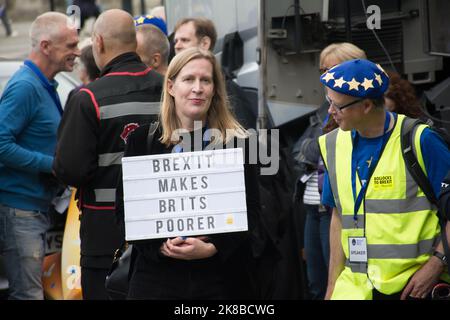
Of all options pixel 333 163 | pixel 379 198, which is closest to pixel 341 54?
pixel 333 163

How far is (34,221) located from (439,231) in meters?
3.17

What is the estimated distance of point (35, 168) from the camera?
6504mm

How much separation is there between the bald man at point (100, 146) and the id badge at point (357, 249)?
1.39 meters

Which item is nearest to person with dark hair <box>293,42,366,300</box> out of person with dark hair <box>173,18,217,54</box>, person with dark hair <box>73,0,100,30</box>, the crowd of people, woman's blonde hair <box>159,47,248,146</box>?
the crowd of people

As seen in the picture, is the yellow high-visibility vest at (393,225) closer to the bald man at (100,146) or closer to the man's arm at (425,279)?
the man's arm at (425,279)

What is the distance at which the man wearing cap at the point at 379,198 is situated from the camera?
444 centimetres

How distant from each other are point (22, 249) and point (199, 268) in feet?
8.28

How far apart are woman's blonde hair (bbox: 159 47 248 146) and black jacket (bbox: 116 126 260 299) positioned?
11cm

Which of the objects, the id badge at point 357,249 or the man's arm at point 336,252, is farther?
the man's arm at point 336,252

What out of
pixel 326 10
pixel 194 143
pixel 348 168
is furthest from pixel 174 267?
pixel 326 10

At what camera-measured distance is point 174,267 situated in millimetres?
4426

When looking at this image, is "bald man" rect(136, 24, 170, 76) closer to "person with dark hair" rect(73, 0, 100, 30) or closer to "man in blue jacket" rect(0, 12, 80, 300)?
"man in blue jacket" rect(0, 12, 80, 300)

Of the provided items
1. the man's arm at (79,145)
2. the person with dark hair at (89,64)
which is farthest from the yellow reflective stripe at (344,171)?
the person with dark hair at (89,64)

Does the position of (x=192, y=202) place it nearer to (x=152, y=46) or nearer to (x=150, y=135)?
(x=150, y=135)
